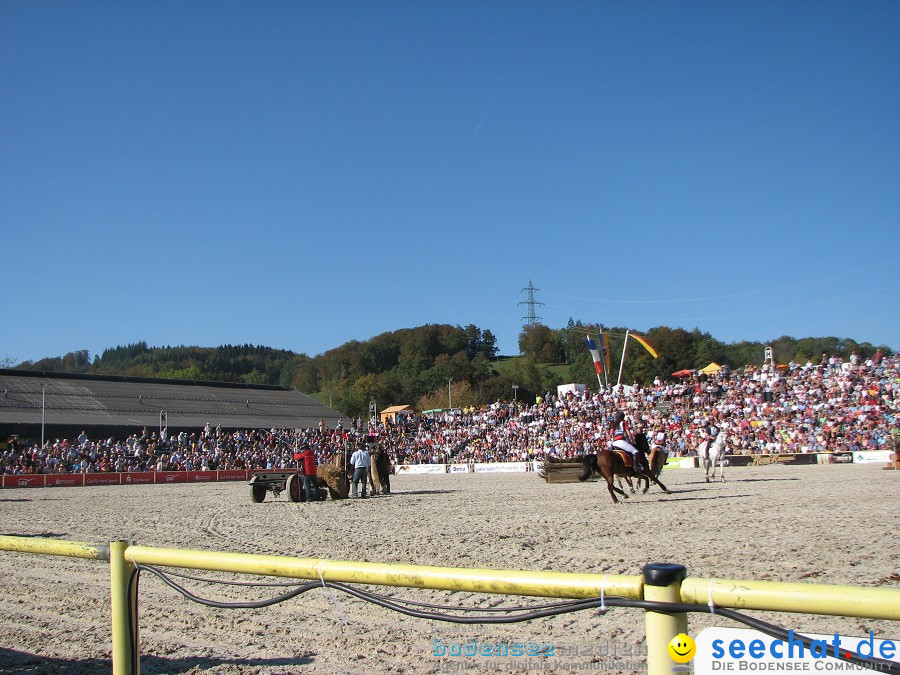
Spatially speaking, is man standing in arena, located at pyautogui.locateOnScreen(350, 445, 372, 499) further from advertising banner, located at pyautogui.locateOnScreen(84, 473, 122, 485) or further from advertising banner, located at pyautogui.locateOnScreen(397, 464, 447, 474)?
advertising banner, located at pyautogui.locateOnScreen(397, 464, 447, 474)

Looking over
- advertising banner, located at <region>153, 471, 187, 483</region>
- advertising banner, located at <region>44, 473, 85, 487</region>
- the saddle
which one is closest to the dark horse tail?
the saddle

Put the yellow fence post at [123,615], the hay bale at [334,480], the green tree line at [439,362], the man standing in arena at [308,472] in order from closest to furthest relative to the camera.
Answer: the yellow fence post at [123,615], the man standing in arena at [308,472], the hay bale at [334,480], the green tree line at [439,362]

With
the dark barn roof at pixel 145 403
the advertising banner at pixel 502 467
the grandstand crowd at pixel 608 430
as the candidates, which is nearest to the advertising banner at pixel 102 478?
the grandstand crowd at pixel 608 430

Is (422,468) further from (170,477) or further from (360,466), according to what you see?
(360,466)

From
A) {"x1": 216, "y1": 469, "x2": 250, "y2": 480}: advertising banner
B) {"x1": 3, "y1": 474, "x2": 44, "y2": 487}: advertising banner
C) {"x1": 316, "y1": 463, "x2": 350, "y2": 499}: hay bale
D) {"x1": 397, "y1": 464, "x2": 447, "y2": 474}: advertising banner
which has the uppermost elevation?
{"x1": 316, "y1": 463, "x2": 350, "y2": 499}: hay bale

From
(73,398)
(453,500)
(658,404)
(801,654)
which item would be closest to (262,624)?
(801,654)

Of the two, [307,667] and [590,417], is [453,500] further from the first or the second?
[590,417]

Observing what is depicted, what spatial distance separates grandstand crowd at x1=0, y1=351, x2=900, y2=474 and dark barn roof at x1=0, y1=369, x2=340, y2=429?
23.1 feet

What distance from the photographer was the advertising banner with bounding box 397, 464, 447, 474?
43.8 meters

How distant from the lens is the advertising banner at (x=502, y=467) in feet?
135

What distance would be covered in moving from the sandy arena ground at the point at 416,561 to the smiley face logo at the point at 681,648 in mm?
3089

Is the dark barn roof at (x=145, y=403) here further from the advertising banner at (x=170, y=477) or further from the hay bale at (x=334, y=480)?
the hay bale at (x=334, y=480)

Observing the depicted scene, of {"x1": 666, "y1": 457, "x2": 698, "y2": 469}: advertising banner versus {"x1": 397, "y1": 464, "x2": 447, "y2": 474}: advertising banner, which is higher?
{"x1": 666, "y1": 457, "x2": 698, "y2": 469}: advertising banner

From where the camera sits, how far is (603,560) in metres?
8.75
